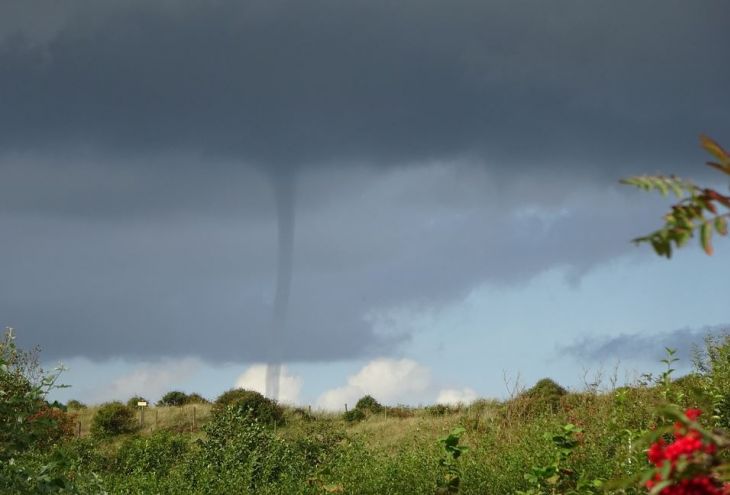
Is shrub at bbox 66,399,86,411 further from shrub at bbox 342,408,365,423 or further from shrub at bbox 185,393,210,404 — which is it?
shrub at bbox 342,408,365,423

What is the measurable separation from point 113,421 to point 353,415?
25.9ft

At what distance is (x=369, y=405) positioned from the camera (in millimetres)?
29094

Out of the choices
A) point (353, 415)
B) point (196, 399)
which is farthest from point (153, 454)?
point (196, 399)

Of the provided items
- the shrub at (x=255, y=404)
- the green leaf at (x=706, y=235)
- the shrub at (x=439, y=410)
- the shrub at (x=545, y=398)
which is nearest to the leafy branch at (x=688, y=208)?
the green leaf at (x=706, y=235)

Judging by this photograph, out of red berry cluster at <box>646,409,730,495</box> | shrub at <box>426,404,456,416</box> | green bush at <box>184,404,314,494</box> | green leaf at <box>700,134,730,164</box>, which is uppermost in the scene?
green leaf at <box>700,134,730,164</box>

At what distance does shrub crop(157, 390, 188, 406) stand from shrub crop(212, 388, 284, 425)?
8.42m

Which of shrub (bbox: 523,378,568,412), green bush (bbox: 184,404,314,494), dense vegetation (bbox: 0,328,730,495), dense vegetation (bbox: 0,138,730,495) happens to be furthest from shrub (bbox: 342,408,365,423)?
green bush (bbox: 184,404,314,494)

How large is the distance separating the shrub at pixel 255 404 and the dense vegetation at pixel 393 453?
A: 4.49m

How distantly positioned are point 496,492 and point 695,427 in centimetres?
718

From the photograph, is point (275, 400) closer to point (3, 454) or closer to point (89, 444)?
point (89, 444)

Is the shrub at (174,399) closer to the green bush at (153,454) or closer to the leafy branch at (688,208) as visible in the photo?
the green bush at (153,454)

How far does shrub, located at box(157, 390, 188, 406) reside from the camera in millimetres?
33547

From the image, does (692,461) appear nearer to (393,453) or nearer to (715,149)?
(715,149)

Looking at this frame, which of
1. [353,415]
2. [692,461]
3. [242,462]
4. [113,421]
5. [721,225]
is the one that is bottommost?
[242,462]
